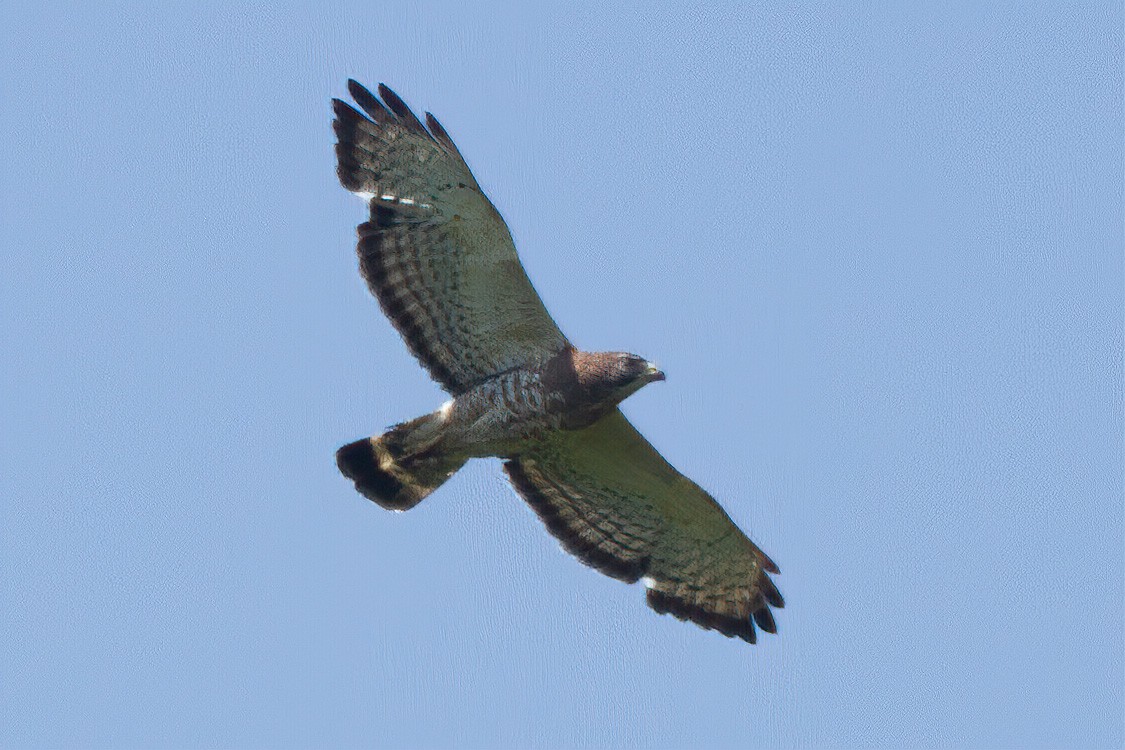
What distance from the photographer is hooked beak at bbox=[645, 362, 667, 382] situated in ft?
41.9

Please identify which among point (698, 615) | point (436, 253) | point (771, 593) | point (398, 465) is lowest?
point (698, 615)

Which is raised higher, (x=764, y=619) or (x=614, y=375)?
(x=614, y=375)

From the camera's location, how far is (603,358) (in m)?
13.0

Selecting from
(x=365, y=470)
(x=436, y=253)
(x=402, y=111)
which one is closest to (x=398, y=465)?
(x=365, y=470)

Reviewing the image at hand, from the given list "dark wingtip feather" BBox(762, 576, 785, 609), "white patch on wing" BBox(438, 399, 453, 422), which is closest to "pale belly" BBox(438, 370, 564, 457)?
"white patch on wing" BBox(438, 399, 453, 422)

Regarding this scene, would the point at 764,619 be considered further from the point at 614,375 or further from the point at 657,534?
the point at 614,375

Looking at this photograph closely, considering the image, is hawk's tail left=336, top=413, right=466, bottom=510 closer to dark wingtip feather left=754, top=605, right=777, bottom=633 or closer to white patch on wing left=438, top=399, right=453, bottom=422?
white patch on wing left=438, top=399, right=453, bottom=422

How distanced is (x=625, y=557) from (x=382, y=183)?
3.13 metres

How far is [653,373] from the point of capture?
12766 mm

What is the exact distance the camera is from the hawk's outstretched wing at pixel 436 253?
1322 centimetres

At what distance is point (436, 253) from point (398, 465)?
4.80 ft

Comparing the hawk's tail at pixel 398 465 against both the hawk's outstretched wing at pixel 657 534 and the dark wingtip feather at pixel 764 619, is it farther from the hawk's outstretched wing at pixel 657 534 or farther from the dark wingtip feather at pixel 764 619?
the dark wingtip feather at pixel 764 619

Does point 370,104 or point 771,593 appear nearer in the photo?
point 370,104

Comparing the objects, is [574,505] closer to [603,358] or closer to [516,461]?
[516,461]
